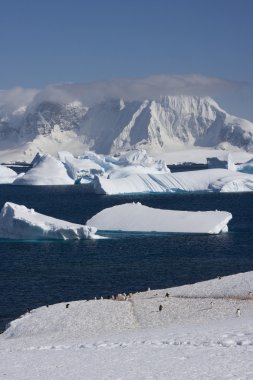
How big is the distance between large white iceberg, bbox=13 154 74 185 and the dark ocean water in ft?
202

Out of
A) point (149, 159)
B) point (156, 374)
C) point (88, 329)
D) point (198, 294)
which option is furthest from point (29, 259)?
point (149, 159)

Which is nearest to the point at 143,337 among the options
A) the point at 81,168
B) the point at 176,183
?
the point at 176,183

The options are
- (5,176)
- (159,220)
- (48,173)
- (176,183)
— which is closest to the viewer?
(159,220)

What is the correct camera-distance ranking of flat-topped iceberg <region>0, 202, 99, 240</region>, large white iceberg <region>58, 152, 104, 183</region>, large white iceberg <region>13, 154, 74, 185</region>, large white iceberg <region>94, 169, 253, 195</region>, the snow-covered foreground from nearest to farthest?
the snow-covered foreground < flat-topped iceberg <region>0, 202, 99, 240</region> < large white iceberg <region>94, 169, 253, 195</region> < large white iceberg <region>13, 154, 74, 185</region> < large white iceberg <region>58, 152, 104, 183</region>

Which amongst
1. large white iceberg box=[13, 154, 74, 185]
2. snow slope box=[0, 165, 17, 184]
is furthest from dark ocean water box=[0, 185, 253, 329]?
snow slope box=[0, 165, 17, 184]

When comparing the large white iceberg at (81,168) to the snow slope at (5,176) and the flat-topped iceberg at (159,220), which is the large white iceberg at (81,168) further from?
the flat-topped iceberg at (159,220)

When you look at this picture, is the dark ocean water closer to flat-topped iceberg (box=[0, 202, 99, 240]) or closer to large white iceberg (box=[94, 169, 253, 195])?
flat-topped iceberg (box=[0, 202, 99, 240])

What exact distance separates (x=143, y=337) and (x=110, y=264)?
77.8ft

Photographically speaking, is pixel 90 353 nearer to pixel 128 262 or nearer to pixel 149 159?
pixel 128 262

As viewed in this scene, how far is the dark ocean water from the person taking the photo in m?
43.1

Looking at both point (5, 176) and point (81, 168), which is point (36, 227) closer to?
point (81, 168)

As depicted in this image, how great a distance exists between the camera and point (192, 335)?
28141 mm

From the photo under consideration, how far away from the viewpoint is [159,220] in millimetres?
69750

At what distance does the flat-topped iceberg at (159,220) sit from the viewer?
68.2 metres
